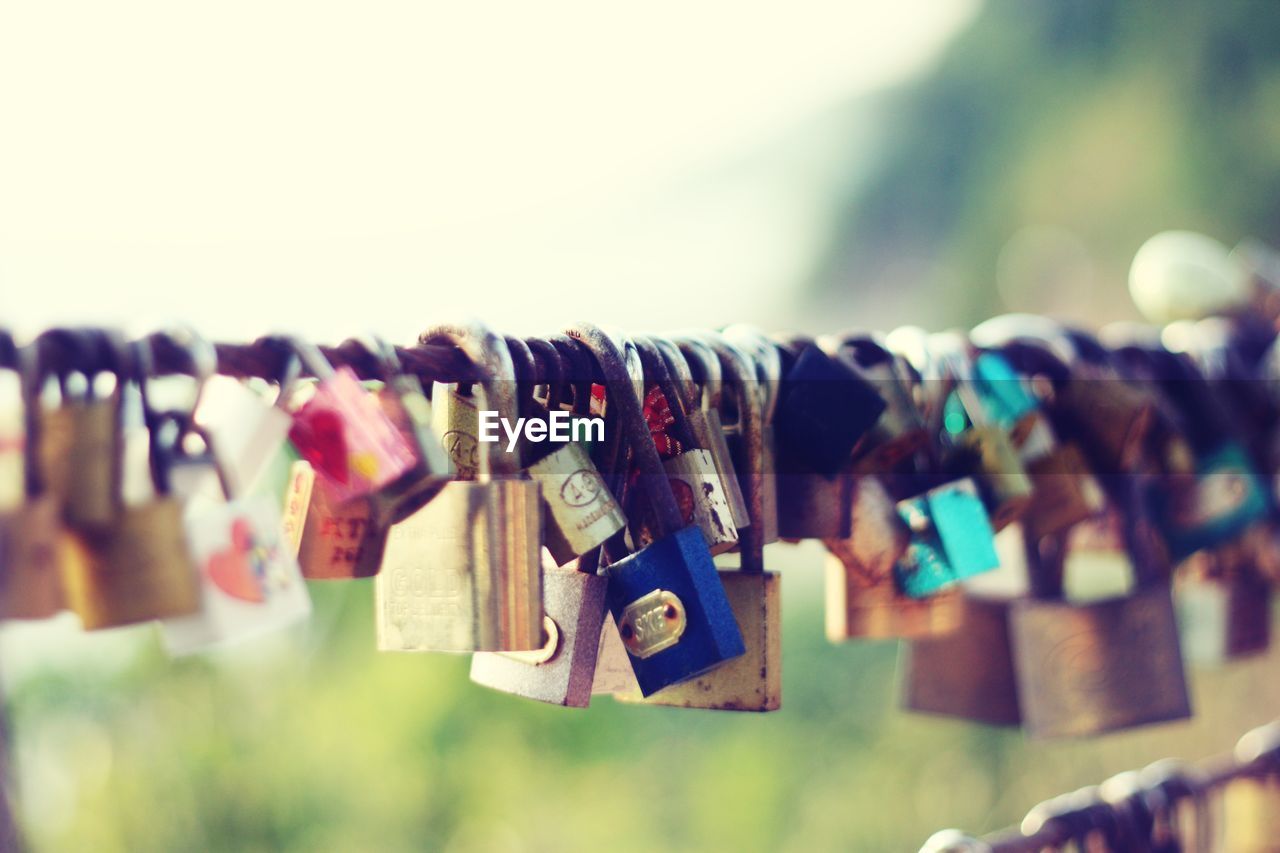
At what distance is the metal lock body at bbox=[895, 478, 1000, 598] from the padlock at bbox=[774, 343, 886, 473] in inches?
5.2

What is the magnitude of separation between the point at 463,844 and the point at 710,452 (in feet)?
12.3

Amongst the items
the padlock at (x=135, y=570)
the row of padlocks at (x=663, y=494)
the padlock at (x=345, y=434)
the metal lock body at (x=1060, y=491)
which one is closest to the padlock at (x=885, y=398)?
the row of padlocks at (x=663, y=494)

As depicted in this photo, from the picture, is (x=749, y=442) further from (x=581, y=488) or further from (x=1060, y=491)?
(x=1060, y=491)

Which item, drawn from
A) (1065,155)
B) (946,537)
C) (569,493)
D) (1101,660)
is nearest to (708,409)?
(569,493)

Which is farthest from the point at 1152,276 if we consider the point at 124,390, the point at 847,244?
the point at 847,244

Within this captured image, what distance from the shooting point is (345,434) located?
2.62ft

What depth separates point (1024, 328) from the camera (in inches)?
52.0

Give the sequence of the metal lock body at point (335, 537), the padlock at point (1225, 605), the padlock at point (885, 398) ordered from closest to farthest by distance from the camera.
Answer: the metal lock body at point (335, 537), the padlock at point (885, 398), the padlock at point (1225, 605)

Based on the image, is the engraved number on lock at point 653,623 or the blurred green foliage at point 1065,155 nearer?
the engraved number on lock at point 653,623

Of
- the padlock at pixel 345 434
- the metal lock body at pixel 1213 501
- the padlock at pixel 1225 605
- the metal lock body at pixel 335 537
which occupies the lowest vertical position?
the padlock at pixel 1225 605

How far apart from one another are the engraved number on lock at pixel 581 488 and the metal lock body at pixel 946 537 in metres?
0.37

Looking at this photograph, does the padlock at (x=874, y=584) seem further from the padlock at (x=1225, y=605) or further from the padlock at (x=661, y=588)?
the padlock at (x=1225, y=605)

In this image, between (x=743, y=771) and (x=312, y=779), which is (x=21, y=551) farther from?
(x=743, y=771)

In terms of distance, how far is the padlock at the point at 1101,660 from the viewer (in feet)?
4.60
